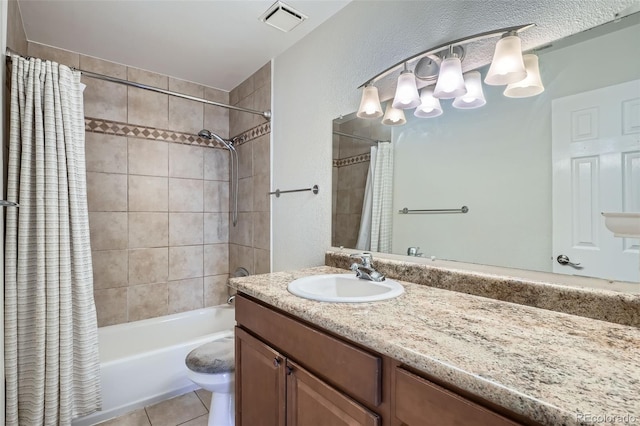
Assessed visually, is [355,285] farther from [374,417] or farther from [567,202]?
[567,202]

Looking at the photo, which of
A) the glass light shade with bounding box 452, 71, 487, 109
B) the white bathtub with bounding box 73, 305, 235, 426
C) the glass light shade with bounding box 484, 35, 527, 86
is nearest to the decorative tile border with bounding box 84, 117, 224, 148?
the white bathtub with bounding box 73, 305, 235, 426

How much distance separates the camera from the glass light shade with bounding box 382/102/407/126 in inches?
52.6

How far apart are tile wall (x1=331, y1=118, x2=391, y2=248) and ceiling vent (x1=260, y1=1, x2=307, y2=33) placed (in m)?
0.66

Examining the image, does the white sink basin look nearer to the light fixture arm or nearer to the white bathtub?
the light fixture arm

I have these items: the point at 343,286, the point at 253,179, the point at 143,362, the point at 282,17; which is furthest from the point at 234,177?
the point at 343,286

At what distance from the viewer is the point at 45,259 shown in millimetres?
1437

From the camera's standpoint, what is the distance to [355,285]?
1.25 m

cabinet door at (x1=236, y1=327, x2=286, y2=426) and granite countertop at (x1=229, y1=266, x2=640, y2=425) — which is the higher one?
granite countertop at (x1=229, y1=266, x2=640, y2=425)

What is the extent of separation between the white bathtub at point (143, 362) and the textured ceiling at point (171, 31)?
197 cm

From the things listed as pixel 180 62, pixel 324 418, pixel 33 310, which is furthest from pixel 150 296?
pixel 324 418

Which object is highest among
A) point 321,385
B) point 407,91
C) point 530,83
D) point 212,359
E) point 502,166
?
point 407,91

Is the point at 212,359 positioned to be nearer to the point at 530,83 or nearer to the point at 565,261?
the point at 565,261

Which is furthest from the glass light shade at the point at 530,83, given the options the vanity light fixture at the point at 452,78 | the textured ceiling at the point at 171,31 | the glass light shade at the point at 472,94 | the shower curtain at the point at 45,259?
the shower curtain at the point at 45,259

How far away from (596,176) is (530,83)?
0.35m
